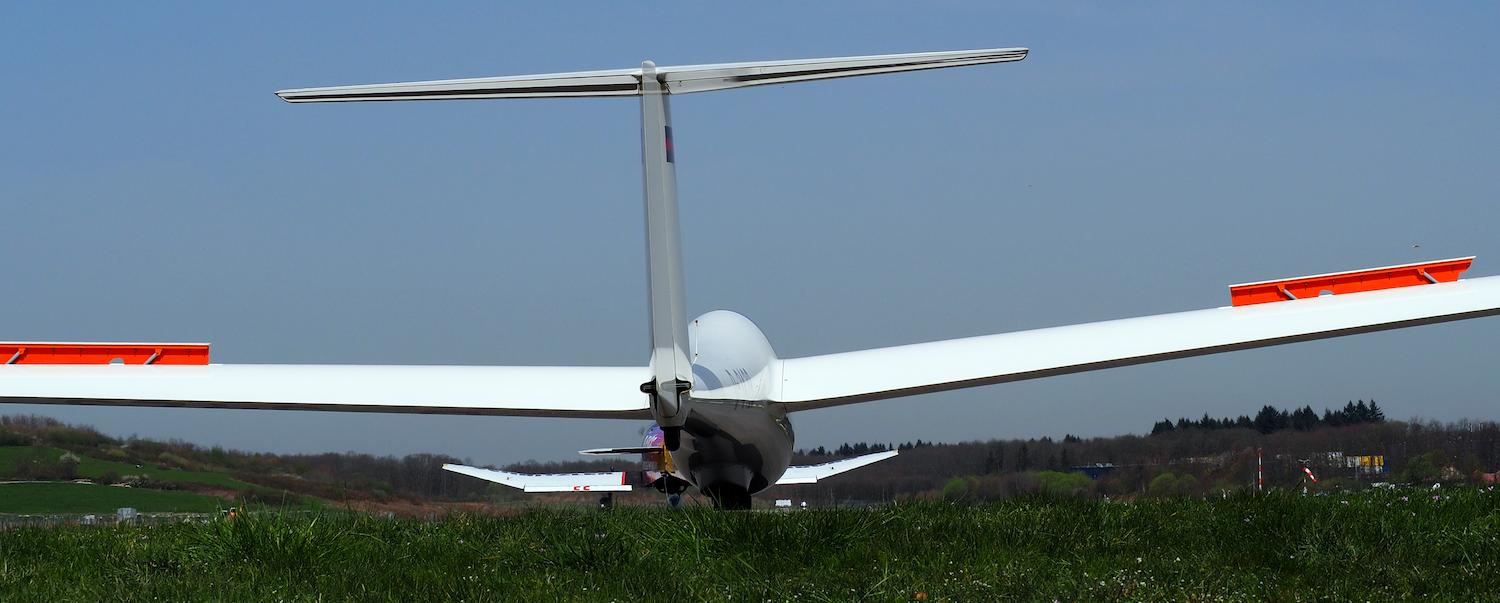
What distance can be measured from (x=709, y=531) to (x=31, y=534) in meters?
5.09

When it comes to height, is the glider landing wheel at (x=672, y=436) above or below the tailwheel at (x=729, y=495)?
above

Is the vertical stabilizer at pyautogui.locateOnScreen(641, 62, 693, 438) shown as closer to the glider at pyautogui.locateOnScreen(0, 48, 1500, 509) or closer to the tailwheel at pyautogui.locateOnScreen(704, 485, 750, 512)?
the glider at pyautogui.locateOnScreen(0, 48, 1500, 509)

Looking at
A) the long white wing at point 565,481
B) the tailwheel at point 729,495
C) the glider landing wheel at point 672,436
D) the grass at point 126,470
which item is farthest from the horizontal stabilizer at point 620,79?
the long white wing at point 565,481

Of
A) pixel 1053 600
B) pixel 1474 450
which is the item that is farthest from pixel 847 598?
pixel 1474 450

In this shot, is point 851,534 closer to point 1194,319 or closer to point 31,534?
point 31,534

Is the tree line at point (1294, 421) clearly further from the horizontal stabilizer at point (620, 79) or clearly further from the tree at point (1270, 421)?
the horizontal stabilizer at point (620, 79)

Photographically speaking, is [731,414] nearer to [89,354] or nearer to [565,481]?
[89,354]

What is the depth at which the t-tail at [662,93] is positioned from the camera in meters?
8.93

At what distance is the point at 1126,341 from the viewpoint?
12680 mm

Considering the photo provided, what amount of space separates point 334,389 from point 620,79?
5638 mm

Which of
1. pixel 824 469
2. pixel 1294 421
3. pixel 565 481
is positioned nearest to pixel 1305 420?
pixel 1294 421

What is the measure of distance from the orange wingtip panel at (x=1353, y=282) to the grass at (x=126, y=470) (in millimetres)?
13570

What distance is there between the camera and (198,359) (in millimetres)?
13359

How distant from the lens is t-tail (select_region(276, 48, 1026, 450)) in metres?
8.93
